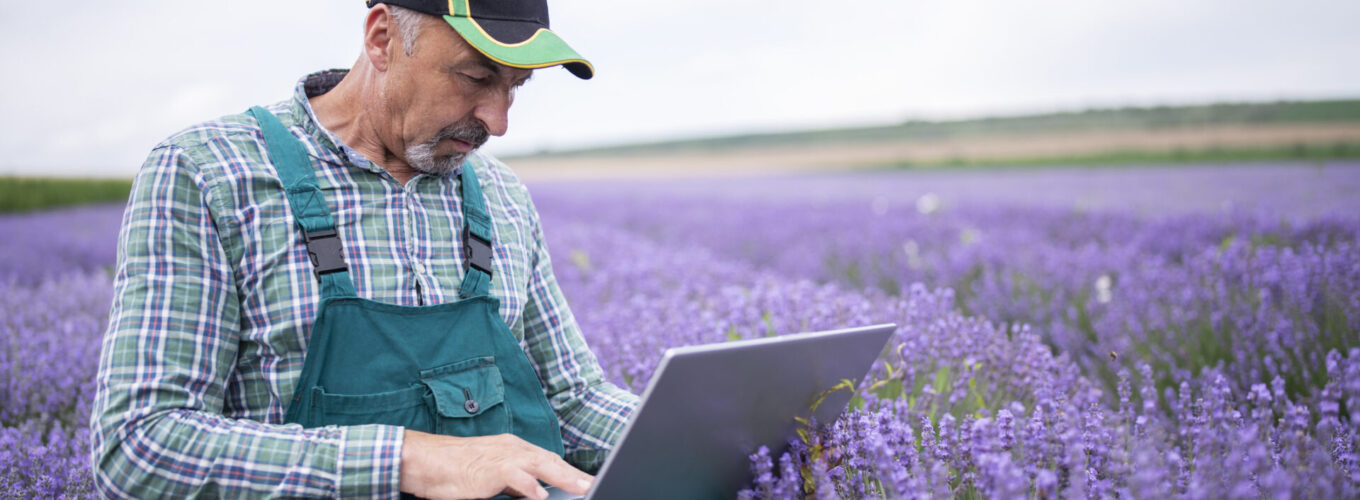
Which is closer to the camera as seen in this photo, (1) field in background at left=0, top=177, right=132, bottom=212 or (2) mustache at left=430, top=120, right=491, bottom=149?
(2) mustache at left=430, top=120, right=491, bottom=149

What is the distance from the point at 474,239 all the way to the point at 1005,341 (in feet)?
4.89

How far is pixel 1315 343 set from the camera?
2539mm

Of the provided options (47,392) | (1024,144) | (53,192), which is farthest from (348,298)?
(1024,144)

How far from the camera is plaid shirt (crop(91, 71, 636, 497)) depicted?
41.9 inches

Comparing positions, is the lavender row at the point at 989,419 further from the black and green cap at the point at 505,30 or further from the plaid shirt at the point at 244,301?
the black and green cap at the point at 505,30

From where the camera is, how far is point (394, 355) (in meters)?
1.23

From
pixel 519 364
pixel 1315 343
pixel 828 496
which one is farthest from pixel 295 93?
pixel 1315 343

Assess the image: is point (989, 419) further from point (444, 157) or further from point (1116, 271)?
point (1116, 271)

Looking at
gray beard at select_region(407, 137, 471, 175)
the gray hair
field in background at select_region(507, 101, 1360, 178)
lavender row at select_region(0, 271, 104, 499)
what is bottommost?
field in background at select_region(507, 101, 1360, 178)

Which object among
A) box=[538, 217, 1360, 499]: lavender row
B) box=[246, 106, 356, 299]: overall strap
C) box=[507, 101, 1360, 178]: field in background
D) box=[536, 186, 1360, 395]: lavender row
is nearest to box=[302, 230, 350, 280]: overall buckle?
box=[246, 106, 356, 299]: overall strap

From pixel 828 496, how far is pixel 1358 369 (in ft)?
3.14

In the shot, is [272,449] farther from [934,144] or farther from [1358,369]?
[934,144]

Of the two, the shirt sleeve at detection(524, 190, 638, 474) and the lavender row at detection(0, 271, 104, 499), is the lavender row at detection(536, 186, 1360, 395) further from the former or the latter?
the lavender row at detection(0, 271, 104, 499)

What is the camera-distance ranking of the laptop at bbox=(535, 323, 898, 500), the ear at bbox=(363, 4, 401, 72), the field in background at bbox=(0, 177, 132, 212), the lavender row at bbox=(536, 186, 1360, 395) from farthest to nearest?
the field in background at bbox=(0, 177, 132, 212) < the lavender row at bbox=(536, 186, 1360, 395) < the ear at bbox=(363, 4, 401, 72) < the laptop at bbox=(535, 323, 898, 500)
